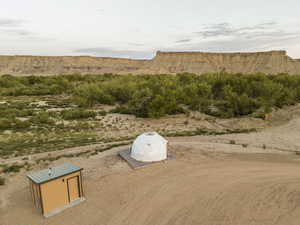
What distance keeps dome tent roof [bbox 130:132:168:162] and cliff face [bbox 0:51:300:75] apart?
87.6 metres

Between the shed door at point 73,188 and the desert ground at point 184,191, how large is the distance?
1.23 ft

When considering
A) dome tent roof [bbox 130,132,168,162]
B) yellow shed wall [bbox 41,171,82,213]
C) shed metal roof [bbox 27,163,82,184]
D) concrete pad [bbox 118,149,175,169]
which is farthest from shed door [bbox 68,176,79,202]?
dome tent roof [bbox 130,132,168,162]

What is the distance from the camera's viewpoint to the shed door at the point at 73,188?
22.9ft

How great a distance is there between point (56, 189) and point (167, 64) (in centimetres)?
10544

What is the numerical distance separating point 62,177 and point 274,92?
74.6 feet

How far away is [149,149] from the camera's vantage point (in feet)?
32.2

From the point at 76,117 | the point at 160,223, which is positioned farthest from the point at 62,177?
the point at 76,117

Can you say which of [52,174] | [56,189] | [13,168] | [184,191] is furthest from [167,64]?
[56,189]

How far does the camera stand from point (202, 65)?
102750 millimetres

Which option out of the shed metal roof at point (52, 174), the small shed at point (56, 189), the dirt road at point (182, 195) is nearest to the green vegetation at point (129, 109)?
the dirt road at point (182, 195)

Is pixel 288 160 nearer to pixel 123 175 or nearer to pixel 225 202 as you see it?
pixel 225 202

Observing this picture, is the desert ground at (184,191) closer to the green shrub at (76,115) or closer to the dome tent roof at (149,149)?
the dome tent roof at (149,149)

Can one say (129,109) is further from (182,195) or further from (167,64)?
(167,64)

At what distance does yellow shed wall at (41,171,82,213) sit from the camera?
645 centimetres
